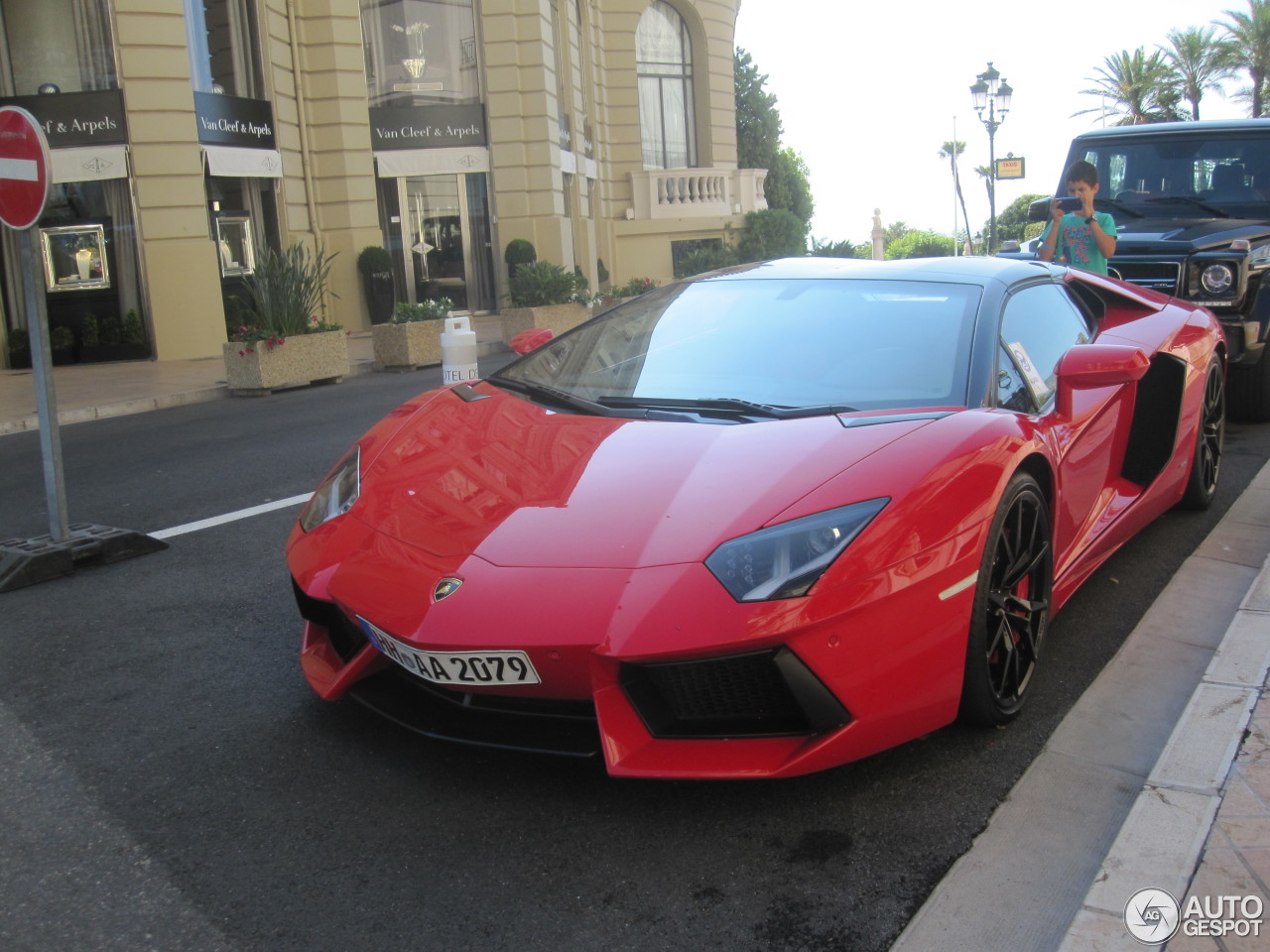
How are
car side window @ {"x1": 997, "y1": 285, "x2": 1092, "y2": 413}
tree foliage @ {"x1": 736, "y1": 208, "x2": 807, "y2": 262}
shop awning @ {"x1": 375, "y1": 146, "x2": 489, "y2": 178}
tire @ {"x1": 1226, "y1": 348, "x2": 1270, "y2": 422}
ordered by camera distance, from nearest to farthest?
car side window @ {"x1": 997, "y1": 285, "x2": 1092, "y2": 413} < tire @ {"x1": 1226, "y1": 348, "x2": 1270, "y2": 422} < shop awning @ {"x1": 375, "y1": 146, "x2": 489, "y2": 178} < tree foliage @ {"x1": 736, "y1": 208, "x2": 807, "y2": 262}

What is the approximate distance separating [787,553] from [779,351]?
1.19m

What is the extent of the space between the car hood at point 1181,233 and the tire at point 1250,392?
791 millimetres

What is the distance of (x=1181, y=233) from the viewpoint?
7605mm

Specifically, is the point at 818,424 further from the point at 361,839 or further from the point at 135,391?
the point at 135,391

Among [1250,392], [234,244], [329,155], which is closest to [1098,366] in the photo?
[1250,392]

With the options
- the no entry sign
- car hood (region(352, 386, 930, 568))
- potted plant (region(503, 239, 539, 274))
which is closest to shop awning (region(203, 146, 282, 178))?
potted plant (region(503, 239, 539, 274))

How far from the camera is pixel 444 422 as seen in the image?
365 cm

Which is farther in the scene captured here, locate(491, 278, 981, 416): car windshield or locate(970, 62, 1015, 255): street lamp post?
locate(970, 62, 1015, 255): street lamp post

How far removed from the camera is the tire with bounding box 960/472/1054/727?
2877mm

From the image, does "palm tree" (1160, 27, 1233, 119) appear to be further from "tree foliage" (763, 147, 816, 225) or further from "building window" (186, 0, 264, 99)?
"building window" (186, 0, 264, 99)

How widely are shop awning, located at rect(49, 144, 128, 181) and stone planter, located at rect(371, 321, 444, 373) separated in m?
4.96

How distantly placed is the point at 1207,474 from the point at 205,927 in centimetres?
465

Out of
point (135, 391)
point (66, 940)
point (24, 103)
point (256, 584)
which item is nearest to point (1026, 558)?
point (66, 940)

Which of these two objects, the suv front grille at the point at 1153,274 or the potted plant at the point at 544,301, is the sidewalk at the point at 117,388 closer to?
the potted plant at the point at 544,301
